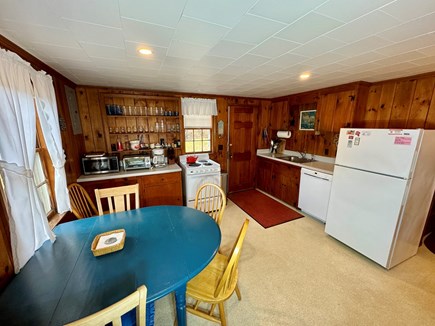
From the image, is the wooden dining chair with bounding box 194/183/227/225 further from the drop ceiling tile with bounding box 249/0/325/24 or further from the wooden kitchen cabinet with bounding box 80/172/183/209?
the drop ceiling tile with bounding box 249/0/325/24

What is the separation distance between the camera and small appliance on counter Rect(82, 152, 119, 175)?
2.71m

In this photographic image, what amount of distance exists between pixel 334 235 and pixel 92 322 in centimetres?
286

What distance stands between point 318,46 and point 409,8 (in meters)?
0.54

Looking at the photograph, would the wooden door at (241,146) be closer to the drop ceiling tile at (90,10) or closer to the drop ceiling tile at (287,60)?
the drop ceiling tile at (287,60)

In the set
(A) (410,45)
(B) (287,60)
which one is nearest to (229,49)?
(B) (287,60)

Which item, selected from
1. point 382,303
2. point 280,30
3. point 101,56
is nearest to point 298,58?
A: point 280,30

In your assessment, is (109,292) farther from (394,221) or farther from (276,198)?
(276,198)

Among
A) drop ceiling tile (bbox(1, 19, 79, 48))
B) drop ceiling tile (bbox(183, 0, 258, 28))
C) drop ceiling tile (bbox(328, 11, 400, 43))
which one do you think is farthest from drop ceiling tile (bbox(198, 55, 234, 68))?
drop ceiling tile (bbox(1, 19, 79, 48))

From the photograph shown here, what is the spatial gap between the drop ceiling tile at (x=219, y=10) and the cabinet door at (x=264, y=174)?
3.24 metres

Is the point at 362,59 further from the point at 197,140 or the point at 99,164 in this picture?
the point at 99,164

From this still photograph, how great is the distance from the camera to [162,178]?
10.1 feet

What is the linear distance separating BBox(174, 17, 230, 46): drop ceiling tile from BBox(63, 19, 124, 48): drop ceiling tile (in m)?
0.43

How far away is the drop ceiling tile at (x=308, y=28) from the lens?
110cm

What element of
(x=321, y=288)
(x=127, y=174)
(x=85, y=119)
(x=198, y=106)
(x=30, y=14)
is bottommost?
(x=321, y=288)
